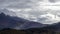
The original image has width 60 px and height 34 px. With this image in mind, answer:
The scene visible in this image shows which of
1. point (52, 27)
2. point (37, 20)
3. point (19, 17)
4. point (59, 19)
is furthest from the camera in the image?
point (19, 17)

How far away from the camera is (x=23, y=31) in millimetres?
13797

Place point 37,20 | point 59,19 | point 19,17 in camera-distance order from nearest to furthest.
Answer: point 59,19, point 37,20, point 19,17

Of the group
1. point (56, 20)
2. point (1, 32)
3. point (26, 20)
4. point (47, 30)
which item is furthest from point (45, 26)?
point (26, 20)

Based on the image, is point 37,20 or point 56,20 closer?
point 56,20

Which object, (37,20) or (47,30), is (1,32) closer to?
(47,30)

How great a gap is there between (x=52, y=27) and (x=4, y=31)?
3.99 m

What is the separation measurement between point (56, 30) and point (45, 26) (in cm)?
96

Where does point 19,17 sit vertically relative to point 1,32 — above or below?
above

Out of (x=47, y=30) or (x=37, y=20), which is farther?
(x=37, y=20)

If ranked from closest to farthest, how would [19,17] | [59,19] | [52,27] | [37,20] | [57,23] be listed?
[52,27] < [57,23] < [59,19] < [37,20] < [19,17]

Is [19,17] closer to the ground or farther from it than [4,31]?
farther from it

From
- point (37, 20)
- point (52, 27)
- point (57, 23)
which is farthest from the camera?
point (37, 20)

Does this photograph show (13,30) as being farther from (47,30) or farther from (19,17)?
(19,17)

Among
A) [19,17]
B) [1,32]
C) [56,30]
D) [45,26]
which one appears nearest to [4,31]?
[1,32]
